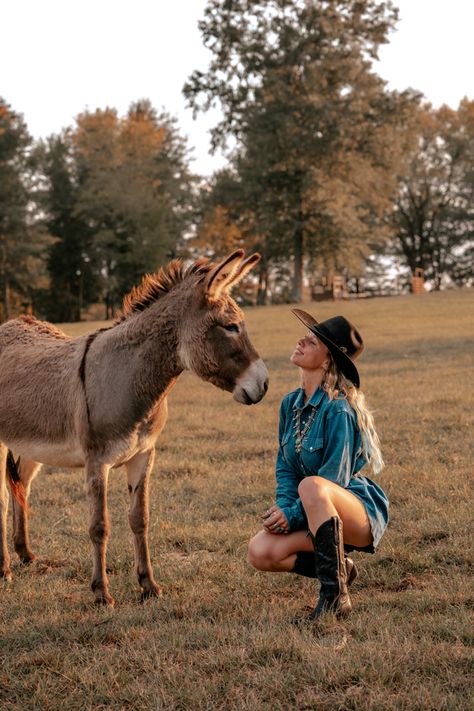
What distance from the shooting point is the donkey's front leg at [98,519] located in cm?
487

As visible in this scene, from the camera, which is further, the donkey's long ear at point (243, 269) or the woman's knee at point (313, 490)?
the donkey's long ear at point (243, 269)

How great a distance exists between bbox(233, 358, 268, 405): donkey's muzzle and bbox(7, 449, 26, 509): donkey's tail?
2.45 m

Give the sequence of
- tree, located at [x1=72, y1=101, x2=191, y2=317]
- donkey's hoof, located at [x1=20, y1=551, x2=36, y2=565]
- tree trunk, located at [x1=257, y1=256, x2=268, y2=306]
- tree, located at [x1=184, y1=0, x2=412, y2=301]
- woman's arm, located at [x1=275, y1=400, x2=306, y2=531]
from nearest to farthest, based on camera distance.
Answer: woman's arm, located at [x1=275, y1=400, x2=306, y2=531], donkey's hoof, located at [x1=20, y1=551, x2=36, y2=565], tree, located at [x1=184, y1=0, x2=412, y2=301], tree, located at [x1=72, y1=101, x2=191, y2=317], tree trunk, located at [x1=257, y1=256, x2=268, y2=306]

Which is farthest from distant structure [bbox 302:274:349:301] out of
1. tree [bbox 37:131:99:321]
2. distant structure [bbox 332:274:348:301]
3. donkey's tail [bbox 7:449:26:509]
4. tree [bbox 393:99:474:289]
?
donkey's tail [bbox 7:449:26:509]

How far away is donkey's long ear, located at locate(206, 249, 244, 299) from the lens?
15.6 ft

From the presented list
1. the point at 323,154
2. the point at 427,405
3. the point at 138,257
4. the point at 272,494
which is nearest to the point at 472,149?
the point at 323,154

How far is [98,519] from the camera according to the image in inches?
193

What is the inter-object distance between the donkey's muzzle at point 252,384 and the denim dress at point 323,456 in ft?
1.10

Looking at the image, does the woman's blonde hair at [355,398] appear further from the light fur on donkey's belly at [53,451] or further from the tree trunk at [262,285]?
the tree trunk at [262,285]

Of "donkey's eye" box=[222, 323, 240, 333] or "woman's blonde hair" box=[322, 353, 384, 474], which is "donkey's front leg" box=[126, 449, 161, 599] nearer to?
"donkey's eye" box=[222, 323, 240, 333]

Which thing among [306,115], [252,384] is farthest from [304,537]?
[306,115]

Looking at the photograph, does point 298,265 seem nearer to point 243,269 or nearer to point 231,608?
point 243,269

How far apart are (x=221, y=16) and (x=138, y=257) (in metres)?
15.0

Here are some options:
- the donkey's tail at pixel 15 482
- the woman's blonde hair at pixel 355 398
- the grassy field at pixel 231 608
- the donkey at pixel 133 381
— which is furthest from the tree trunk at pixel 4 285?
the woman's blonde hair at pixel 355 398
